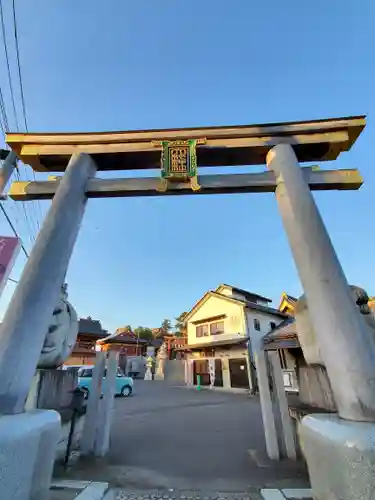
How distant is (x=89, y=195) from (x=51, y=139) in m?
1.24

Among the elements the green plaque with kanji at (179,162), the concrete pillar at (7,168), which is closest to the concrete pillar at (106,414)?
the green plaque with kanji at (179,162)

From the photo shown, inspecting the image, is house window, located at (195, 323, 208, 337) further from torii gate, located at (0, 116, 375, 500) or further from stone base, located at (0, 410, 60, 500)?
stone base, located at (0, 410, 60, 500)

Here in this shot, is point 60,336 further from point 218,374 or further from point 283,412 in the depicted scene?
point 218,374

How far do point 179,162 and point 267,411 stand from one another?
435 cm

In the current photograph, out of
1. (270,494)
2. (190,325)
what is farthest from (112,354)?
(190,325)

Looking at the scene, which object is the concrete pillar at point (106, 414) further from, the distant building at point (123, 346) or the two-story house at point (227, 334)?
the distant building at point (123, 346)

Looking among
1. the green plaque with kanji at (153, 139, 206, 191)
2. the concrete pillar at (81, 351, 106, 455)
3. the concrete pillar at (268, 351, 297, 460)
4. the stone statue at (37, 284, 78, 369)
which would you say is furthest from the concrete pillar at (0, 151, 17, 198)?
the concrete pillar at (268, 351, 297, 460)

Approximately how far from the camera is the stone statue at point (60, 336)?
13.0ft

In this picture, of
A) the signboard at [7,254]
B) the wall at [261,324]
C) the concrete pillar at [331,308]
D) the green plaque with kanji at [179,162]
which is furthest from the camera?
the wall at [261,324]

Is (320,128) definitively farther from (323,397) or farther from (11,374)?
(11,374)

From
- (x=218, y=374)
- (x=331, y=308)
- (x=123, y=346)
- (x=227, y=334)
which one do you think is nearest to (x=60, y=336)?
(x=331, y=308)

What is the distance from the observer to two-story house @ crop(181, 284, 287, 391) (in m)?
19.3

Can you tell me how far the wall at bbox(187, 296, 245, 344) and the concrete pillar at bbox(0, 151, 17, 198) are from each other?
1764 cm

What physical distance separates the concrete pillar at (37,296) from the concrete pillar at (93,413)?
2330 millimetres
